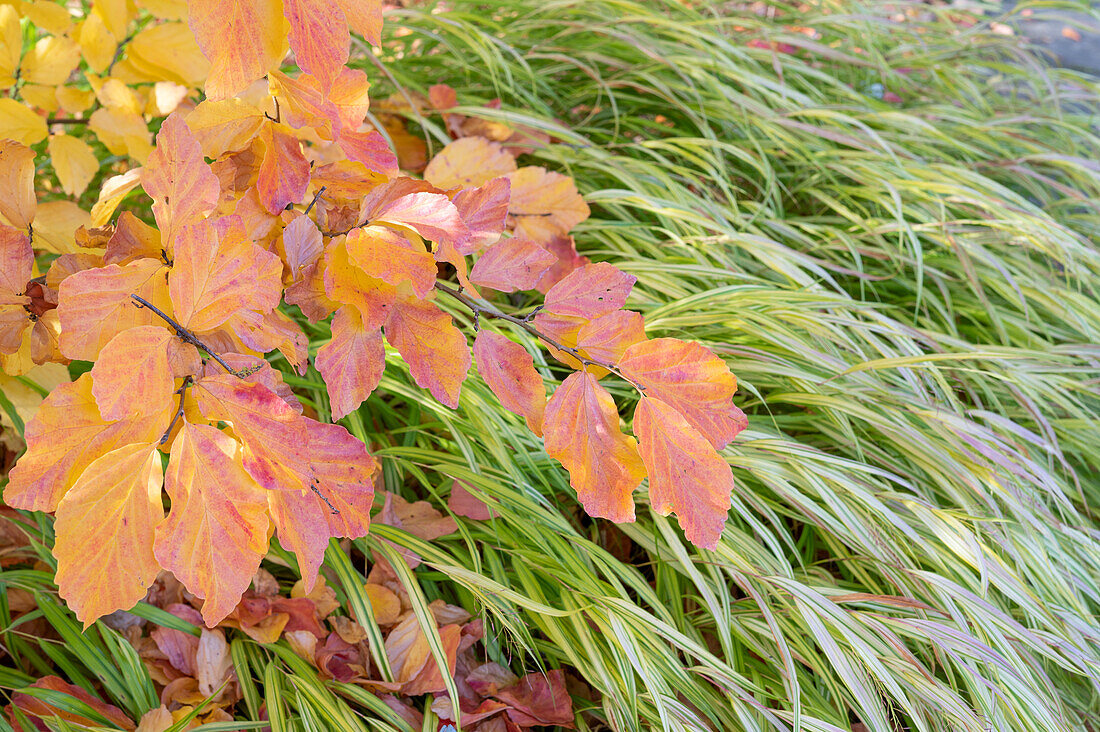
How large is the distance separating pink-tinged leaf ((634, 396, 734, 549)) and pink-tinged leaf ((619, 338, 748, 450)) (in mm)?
22

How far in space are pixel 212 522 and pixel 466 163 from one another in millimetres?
595

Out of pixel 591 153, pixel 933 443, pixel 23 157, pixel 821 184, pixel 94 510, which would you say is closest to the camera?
pixel 94 510

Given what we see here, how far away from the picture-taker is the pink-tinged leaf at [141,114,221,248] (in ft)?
1.66

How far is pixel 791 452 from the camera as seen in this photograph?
962 millimetres

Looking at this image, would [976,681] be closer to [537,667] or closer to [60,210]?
[537,667]

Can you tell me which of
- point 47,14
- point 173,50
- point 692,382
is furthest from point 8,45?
point 692,382

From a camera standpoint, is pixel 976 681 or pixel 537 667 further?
pixel 537 667

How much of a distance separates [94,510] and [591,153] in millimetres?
1102

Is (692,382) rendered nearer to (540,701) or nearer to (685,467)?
(685,467)

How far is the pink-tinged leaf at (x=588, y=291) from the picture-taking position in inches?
22.3

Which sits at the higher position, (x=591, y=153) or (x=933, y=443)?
(x=591, y=153)

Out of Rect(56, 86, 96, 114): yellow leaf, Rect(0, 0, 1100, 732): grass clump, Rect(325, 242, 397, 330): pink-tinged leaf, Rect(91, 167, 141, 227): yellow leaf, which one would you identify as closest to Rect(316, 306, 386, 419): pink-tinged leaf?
Rect(325, 242, 397, 330): pink-tinged leaf

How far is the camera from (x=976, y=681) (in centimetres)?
82

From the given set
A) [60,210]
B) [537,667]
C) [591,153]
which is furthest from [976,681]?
[60,210]
